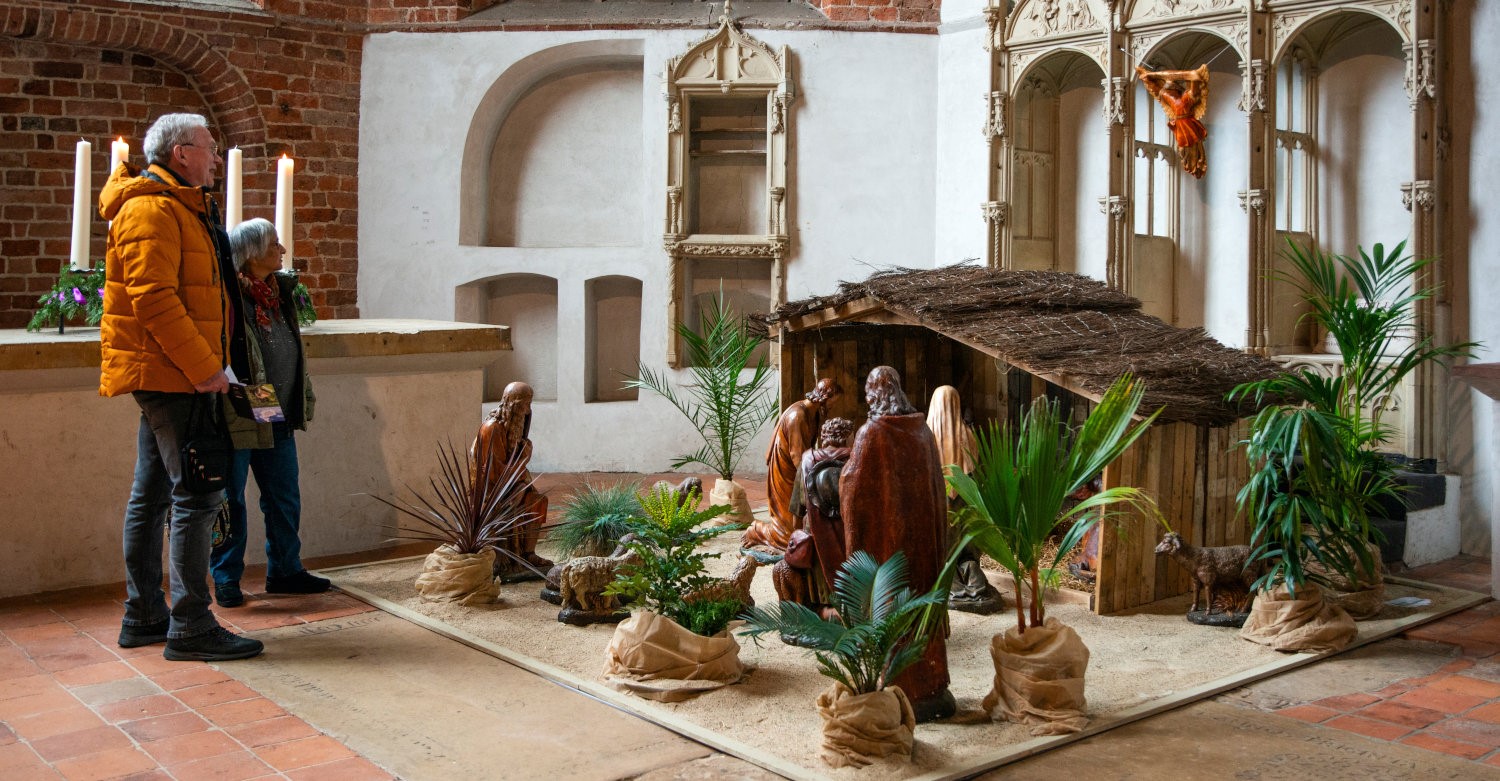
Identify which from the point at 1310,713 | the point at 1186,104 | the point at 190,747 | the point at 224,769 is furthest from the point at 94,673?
the point at 1186,104

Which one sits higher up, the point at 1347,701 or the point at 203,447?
the point at 203,447

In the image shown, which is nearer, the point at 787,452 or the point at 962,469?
the point at 962,469

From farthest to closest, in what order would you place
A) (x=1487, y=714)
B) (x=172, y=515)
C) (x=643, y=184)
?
(x=643, y=184), (x=172, y=515), (x=1487, y=714)

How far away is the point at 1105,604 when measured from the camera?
6695 millimetres

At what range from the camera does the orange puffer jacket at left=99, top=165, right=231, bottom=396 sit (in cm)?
527

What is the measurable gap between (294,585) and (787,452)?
288cm

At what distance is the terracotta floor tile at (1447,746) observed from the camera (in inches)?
184

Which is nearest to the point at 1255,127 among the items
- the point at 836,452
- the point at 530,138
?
the point at 836,452

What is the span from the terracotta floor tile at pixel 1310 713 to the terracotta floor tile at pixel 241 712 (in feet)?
12.7

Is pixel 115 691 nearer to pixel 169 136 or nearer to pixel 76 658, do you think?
pixel 76 658

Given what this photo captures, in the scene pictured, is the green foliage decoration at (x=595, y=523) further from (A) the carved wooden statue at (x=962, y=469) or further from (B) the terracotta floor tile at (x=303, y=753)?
(B) the terracotta floor tile at (x=303, y=753)

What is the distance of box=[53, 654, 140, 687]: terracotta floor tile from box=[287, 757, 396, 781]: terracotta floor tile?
148 centimetres

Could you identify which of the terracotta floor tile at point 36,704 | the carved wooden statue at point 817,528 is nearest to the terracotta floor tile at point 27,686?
the terracotta floor tile at point 36,704

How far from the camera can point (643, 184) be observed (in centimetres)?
1206
